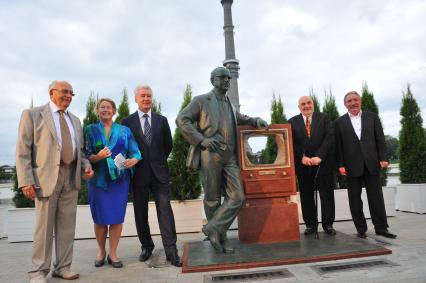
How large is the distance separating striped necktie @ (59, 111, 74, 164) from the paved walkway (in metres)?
1.21

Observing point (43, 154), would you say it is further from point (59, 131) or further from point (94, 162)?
point (94, 162)

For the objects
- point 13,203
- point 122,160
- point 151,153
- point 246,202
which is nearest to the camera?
point 122,160

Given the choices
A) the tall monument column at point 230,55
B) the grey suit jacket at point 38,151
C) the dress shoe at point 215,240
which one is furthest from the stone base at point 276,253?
the tall monument column at point 230,55

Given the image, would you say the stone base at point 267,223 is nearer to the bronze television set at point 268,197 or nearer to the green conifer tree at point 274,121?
the bronze television set at point 268,197

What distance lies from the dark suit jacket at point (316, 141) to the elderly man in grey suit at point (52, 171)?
283 cm

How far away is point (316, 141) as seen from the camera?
4.65 m

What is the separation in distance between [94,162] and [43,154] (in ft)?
1.98

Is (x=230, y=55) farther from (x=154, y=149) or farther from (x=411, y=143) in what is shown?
(x=154, y=149)

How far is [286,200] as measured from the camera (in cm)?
429

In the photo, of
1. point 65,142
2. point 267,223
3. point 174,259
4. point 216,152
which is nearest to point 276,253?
point 267,223

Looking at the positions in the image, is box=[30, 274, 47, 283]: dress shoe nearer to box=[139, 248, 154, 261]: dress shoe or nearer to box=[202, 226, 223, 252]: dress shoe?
box=[139, 248, 154, 261]: dress shoe

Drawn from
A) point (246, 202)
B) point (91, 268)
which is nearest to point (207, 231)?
point (246, 202)

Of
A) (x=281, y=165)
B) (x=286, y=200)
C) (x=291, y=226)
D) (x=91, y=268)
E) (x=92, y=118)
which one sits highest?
(x=92, y=118)

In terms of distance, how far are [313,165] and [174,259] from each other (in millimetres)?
2284
